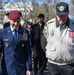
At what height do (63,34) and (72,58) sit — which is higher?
(63,34)

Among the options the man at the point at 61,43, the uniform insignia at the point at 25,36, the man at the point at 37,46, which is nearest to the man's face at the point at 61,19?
the man at the point at 61,43

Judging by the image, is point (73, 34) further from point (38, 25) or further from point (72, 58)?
point (38, 25)

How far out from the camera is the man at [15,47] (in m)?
5.37

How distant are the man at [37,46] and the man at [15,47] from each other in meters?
5.06

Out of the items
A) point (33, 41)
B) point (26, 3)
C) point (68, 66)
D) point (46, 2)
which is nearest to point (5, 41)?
point (68, 66)

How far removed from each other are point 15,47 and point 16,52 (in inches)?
3.4

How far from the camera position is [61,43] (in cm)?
559

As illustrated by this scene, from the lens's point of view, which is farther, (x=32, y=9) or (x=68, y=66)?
(x=32, y=9)

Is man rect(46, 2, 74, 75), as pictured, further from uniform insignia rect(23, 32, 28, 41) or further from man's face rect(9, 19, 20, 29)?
man's face rect(9, 19, 20, 29)

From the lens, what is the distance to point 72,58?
224 inches

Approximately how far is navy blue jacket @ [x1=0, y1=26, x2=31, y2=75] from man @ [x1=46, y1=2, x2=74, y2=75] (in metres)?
0.48

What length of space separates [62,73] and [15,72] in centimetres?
91

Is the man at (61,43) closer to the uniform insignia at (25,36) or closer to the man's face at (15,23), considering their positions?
the uniform insignia at (25,36)

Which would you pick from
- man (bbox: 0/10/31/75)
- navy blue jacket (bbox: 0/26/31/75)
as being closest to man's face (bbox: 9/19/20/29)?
man (bbox: 0/10/31/75)
